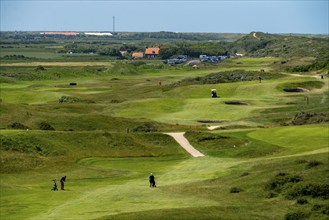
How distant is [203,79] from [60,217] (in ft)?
419

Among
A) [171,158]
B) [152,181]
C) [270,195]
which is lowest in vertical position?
[171,158]

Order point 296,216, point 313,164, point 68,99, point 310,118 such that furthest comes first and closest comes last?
point 68,99
point 310,118
point 313,164
point 296,216

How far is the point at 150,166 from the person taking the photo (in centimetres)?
6488

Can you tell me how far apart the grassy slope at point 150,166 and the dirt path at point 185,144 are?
92cm

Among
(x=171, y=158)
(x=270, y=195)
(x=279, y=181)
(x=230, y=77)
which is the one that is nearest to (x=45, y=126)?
(x=171, y=158)

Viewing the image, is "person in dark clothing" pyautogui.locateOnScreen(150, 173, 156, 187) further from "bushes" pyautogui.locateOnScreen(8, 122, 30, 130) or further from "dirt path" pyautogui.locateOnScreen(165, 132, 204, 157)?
"bushes" pyautogui.locateOnScreen(8, 122, 30, 130)

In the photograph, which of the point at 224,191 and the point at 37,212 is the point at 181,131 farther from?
the point at 37,212

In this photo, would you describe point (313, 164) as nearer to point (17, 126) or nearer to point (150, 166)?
point (150, 166)

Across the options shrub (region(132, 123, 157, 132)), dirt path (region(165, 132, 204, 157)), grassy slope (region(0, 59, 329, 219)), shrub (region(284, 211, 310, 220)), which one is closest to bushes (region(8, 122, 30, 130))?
grassy slope (region(0, 59, 329, 219))

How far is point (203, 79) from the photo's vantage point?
166 meters

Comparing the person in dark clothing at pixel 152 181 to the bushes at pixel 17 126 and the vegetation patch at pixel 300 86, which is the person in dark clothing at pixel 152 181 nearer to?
the bushes at pixel 17 126

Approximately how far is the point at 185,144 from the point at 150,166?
1194 cm

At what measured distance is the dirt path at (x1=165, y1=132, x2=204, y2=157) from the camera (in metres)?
71.8

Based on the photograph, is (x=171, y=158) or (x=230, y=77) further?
(x=230, y=77)
